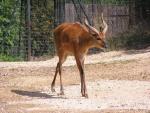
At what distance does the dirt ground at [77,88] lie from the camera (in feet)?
34.1

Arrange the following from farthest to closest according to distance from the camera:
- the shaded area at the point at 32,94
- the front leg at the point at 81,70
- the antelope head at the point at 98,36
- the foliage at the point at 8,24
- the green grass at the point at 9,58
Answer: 1. the foliage at the point at 8,24
2. the green grass at the point at 9,58
3. the antelope head at the point at 98,36
4. the shaded area at the point at 32,94
5. the front leg at the point at 81,70

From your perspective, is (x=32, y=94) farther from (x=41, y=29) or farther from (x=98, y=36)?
(x=41, y=29)

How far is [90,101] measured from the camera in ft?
36.6

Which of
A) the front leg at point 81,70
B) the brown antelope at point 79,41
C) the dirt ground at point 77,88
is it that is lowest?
the dirt ground at point 77,88

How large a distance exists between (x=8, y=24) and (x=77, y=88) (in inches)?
343

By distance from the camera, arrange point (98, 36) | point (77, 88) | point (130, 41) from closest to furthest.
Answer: point (98, 36) < point (77, 88) < point (130, 41)

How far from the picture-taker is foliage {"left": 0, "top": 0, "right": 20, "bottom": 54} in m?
20.8

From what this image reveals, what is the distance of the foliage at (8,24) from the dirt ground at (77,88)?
71.3 inches

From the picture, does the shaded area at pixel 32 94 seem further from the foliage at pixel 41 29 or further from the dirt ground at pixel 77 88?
the foliage at pixel 41 29

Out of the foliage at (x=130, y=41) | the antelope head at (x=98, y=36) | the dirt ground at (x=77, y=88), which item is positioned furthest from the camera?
the foliage at (x=130, y=41)

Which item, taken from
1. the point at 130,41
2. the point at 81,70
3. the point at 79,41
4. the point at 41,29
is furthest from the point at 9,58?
the point at 81,70

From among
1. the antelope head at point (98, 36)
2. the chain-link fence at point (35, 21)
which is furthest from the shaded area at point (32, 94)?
the chain-link fence at point (35, 21)

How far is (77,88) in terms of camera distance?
1304 cm

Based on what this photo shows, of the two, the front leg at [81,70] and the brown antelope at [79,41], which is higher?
the brown antelope at [79,41]
